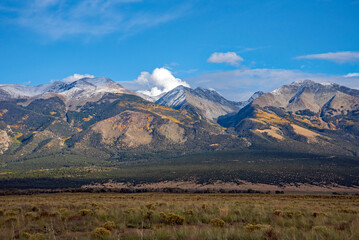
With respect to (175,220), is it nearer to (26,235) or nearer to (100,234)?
(100,234)

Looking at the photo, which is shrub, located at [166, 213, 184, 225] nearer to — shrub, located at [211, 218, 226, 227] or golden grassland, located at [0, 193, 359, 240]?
golden grassland, located at [0, 193, 359, 240]

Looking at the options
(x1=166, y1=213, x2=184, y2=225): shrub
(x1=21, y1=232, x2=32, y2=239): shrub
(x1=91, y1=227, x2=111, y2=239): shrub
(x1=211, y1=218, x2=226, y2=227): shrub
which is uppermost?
(x1=91, y1=227, x2=111, y2=239): shrub

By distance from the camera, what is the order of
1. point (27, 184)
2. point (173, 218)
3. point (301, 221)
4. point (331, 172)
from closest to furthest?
point (301, 221) < point (173, 218) < point (27, 184) < point (331, 172)

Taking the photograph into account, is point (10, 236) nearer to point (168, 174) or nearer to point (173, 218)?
point (173, 218)

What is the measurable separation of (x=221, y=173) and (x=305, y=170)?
51973 mm

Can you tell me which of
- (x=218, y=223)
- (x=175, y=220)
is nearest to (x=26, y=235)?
(x=175, y=220)

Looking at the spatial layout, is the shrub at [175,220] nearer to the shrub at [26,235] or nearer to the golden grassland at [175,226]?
the golden grassland at [175,226]

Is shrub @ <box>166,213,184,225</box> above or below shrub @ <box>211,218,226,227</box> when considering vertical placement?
below

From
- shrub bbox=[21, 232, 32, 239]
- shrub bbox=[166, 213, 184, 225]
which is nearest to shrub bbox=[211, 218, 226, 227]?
shrub bbox=[166, 213, 184, 225]

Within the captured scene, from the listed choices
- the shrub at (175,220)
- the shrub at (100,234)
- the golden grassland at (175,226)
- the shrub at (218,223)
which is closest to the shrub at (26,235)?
the golden grassland at (175,226)

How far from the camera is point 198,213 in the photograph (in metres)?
17.2

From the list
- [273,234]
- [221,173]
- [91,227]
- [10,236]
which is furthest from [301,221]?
[221,173]

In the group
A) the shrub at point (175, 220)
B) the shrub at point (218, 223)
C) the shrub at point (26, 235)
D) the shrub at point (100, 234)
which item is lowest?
the shrub at point (175, 220)

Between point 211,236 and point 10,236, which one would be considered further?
point 10,236
